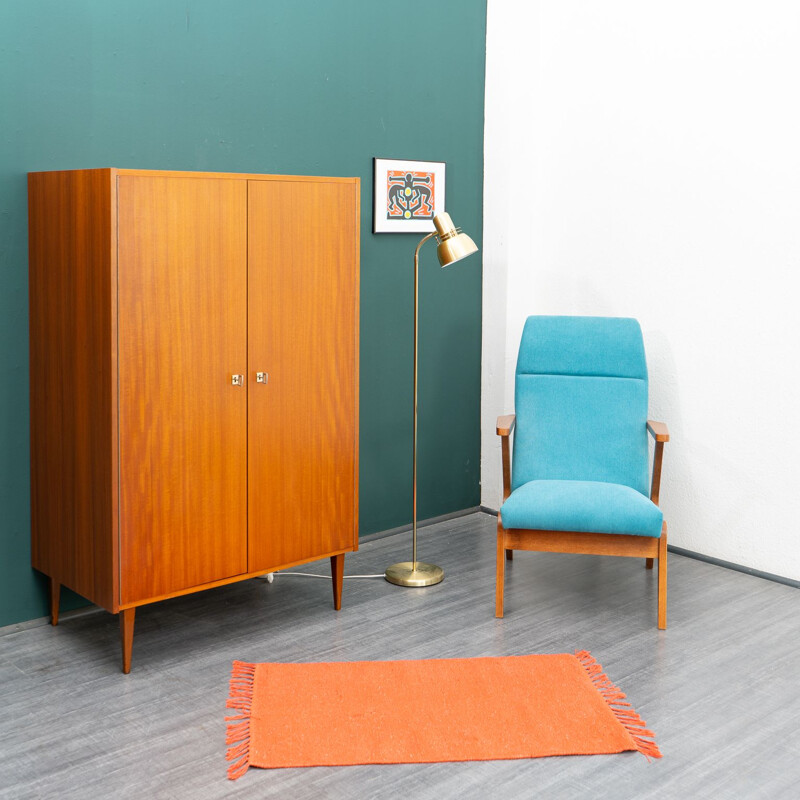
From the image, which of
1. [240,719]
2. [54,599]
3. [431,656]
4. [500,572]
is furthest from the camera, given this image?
[500,572]

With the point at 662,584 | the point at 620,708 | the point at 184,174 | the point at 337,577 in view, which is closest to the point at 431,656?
the point at 337,577

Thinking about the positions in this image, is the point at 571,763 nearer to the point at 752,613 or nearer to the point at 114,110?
the point at 752,613

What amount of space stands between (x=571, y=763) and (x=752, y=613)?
1.29m

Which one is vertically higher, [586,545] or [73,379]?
[73,379]

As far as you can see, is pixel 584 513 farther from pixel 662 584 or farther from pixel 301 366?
pixel 301 366

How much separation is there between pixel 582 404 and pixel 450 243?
86cm

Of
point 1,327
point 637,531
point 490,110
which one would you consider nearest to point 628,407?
point 637,531

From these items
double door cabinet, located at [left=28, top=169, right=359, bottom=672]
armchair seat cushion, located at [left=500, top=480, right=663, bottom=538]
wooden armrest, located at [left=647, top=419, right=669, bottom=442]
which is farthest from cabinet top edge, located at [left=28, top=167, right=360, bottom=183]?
wooden armrest, located at [left=647, top=419, right=669, bottom=442]

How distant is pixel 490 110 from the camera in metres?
4.41

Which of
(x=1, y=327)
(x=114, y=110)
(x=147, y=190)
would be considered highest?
(x=114, y=110)

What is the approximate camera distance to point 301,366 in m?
3.17

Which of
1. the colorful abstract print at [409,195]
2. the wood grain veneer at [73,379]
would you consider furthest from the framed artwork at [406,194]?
the wood grain veneer at [73,379]

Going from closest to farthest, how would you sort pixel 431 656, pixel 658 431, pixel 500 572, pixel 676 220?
1. pixel 431 656
2. pixel 500 572
3. pixel 658 431
4. pixel 676 220

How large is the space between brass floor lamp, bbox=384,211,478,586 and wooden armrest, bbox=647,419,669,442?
884 millimetres
